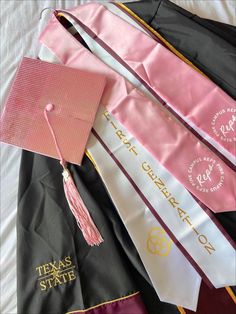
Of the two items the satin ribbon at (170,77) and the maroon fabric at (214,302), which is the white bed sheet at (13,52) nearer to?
the satin ribbon at (170,77)

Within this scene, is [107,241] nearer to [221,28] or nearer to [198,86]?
[198,86]

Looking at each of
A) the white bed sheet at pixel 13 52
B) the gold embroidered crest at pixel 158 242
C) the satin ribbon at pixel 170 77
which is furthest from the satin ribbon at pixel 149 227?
the white bed sheet at pixel 13 52

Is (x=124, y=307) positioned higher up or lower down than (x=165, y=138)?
lower down

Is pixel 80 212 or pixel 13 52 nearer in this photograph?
pixel 80 212

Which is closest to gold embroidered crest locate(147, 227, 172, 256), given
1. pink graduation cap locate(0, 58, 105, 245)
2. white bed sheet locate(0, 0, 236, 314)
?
pink graduation cap locate(0, 58, 105, 245)

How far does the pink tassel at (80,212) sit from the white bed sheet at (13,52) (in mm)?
170

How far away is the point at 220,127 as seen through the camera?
69 centimetres

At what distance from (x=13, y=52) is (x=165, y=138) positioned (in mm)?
464

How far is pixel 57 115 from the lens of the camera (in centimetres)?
73

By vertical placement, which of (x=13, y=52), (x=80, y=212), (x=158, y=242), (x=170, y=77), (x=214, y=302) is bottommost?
(x=214, y=302)

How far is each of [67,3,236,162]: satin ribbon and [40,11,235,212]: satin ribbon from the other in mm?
29

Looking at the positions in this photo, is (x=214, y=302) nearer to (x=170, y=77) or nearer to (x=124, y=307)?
(x=124, y=307)

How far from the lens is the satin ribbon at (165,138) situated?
2.18 feet

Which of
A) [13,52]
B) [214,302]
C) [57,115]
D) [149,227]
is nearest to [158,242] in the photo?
[149,227]
